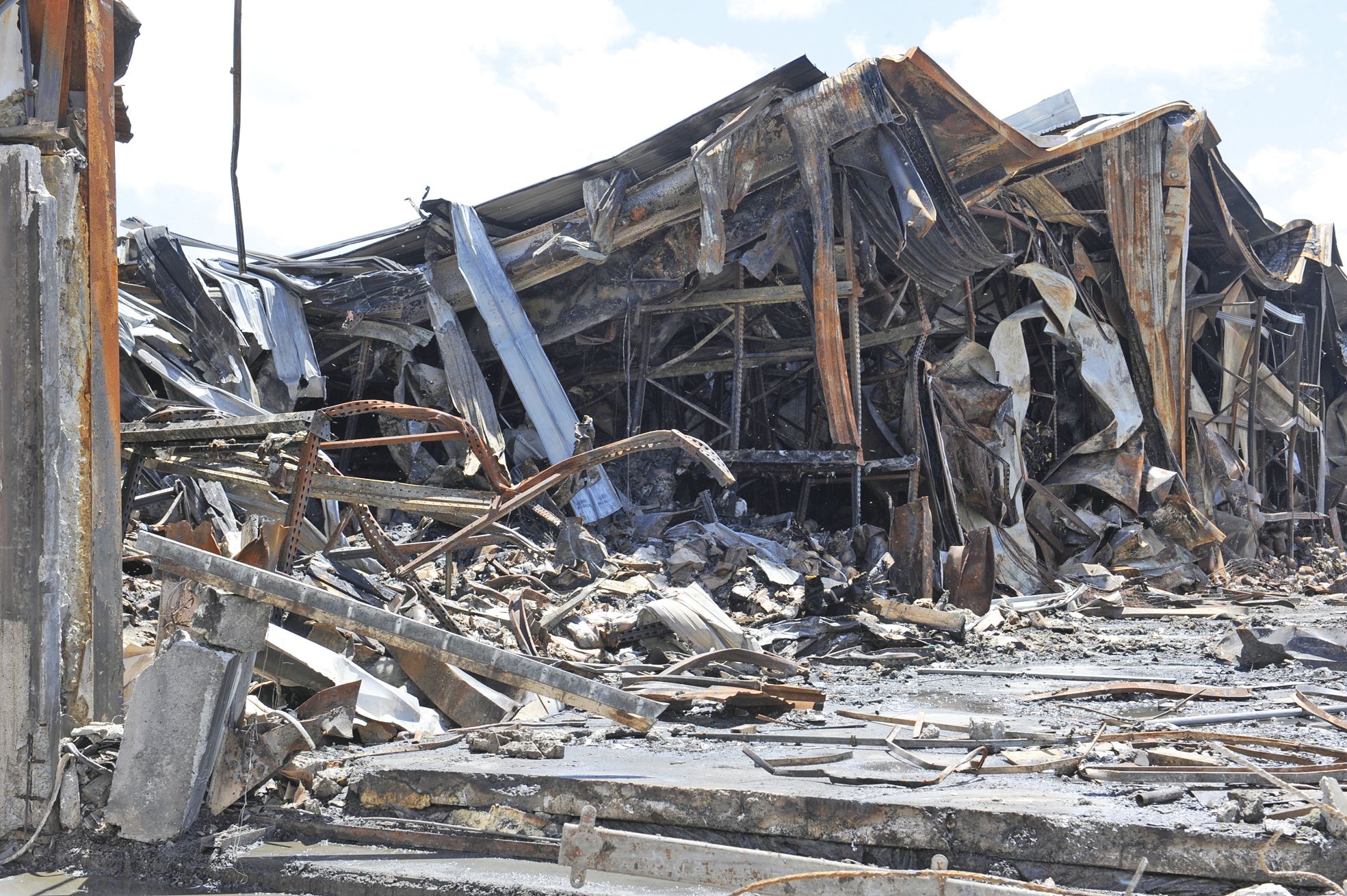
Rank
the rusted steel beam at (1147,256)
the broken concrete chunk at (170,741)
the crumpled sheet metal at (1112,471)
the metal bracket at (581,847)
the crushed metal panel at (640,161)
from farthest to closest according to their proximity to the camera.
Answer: the rusted steel beam at (1147,256) < the crumpled sheet metal at (1112,471) < the crushed metal panel at (640,161) < the broken concrete chunk at (170,741) < the metal bracket at (581,847)

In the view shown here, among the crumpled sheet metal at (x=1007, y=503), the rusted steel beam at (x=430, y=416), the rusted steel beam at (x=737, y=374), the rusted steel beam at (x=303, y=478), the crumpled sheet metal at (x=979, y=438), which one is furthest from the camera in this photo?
the crumpled sheet metal at (x=979, y=438)

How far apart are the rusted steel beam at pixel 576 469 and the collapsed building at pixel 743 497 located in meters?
0.04

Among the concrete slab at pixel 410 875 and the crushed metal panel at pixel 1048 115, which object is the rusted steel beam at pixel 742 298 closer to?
the crushed metal panel at pixel 1048 115

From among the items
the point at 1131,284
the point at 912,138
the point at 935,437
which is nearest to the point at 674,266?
the point at 912,138

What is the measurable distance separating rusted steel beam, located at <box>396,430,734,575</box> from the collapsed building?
40 millimetres

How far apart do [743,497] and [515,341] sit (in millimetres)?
4105

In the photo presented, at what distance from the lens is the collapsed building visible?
3576mm

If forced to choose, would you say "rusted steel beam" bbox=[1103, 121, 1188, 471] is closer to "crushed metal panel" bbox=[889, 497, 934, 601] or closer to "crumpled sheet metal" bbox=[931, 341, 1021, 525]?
"crumpled sheet metal" bbox=[931, 341, 1021, 525]

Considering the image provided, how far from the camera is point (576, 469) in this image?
22.4 feet

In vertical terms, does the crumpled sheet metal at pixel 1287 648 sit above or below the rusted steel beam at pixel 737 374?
below

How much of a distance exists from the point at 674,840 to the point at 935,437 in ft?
33.2

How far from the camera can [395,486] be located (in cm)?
733

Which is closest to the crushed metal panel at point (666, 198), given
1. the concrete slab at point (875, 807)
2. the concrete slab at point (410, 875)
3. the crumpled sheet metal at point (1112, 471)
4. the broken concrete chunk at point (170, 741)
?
the crumpled sheet metal at point (1112, 471)

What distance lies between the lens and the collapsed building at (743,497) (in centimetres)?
358
